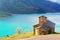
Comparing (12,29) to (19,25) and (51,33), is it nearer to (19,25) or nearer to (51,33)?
(19,25)

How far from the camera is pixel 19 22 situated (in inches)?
69.9

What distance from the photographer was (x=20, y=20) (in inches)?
70.0

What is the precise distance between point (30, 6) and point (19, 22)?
21 centimetres

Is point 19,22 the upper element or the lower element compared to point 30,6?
lower

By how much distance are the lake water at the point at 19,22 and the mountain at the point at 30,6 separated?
6 cm

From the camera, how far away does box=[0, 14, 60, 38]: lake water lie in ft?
5.77

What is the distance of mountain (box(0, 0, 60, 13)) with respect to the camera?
5.81 feet

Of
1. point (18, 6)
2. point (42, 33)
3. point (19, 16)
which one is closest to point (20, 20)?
point (19, 16)

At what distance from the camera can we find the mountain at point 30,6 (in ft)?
5.81

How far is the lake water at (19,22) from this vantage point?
176 centimetres

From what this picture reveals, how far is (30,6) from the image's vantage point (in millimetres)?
1781

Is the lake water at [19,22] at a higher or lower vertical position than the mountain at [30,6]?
lower

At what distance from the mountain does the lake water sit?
0.19ft

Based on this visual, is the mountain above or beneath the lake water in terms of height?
above
